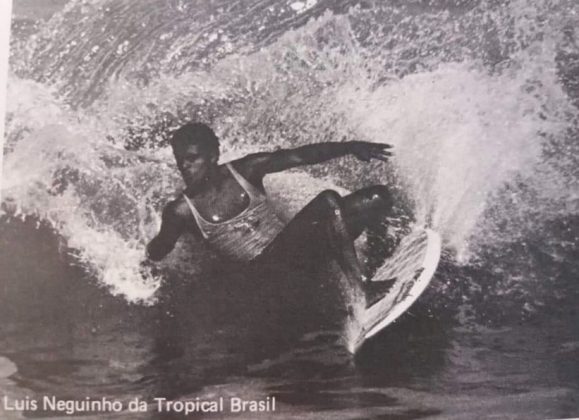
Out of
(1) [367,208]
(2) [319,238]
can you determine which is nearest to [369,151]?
(1) [367,208]

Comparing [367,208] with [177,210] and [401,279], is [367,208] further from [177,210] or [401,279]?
[177,210]

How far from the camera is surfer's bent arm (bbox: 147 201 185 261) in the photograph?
1925mm

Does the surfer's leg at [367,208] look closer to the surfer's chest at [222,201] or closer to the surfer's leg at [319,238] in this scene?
the surfer's leg at [319,238]

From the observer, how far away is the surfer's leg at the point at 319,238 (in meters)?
1.94

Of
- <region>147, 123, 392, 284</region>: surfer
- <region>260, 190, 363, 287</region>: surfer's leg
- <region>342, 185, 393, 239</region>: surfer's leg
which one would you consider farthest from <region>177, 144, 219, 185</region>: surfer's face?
<region>342, 185, 393, 239</region>: surfer's leg

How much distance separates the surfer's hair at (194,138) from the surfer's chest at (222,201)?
0.37ft

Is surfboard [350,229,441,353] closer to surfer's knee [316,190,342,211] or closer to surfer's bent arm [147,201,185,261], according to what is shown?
surfer's knee [316,190,342,211]

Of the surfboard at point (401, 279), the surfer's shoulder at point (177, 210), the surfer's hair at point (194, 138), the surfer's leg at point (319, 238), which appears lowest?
the surfboard at point (401, 279)

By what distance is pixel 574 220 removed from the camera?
80.4 inches

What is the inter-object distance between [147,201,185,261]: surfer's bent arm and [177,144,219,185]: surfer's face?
0.30 feet

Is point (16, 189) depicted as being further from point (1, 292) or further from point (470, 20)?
point (470, 20)

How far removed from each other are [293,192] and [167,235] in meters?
0.37

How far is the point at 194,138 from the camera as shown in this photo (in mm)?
1951

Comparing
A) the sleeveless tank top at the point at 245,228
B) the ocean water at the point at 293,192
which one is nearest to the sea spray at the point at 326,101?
the ocean water at the point at 293,192
